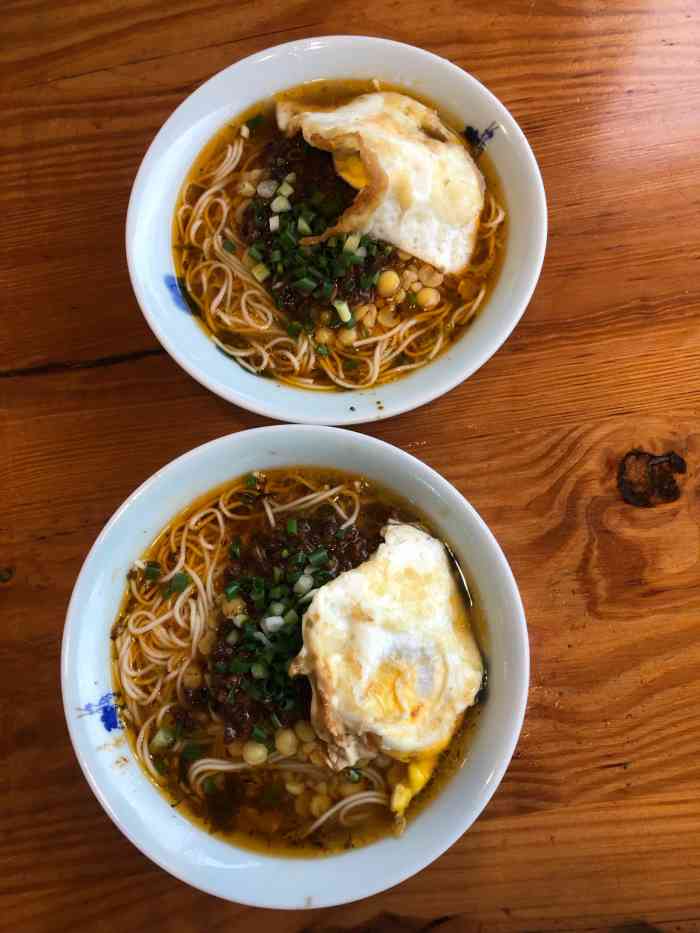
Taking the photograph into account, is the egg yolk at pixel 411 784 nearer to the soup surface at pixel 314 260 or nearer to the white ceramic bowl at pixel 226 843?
the white ceramic bowl at pixel 226 843

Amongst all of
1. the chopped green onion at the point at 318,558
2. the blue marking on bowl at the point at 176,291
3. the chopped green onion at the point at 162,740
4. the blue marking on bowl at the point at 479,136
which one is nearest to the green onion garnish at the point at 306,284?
the blue marking on bowl at the point at 176,291

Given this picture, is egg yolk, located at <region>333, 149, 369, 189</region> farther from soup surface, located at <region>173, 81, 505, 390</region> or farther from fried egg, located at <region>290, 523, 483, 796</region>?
fried egg, located at <region>290, 523, 483, 796</region>

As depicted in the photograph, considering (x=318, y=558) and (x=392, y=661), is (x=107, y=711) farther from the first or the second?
→ (x=392, y=661)

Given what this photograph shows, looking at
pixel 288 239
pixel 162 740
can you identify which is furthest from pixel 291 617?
pixel 288 239

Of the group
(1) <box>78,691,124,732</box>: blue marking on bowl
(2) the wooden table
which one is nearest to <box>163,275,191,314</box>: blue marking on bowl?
(2) the wooden table

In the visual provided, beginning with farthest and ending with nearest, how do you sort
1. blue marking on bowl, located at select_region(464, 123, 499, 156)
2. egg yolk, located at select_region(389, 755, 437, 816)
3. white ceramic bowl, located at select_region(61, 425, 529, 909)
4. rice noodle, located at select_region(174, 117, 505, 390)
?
rice noodle, located at select_region(174, 117, 505, 390)
blue marking on bowl, located at select_region(464, 123, 499, 156)
egg yolk, located at select_region(389, 755, 437, 816)
white ceramic bowl, located at select_region(61, 425, 529, 909)

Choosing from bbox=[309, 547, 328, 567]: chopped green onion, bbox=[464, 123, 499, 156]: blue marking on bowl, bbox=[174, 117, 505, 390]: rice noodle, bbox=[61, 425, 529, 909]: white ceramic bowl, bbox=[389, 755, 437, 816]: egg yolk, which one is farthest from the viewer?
bbox=[174, 117, 505, 390]: rice noodle

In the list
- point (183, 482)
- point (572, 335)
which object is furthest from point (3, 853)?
point (572, 335)
